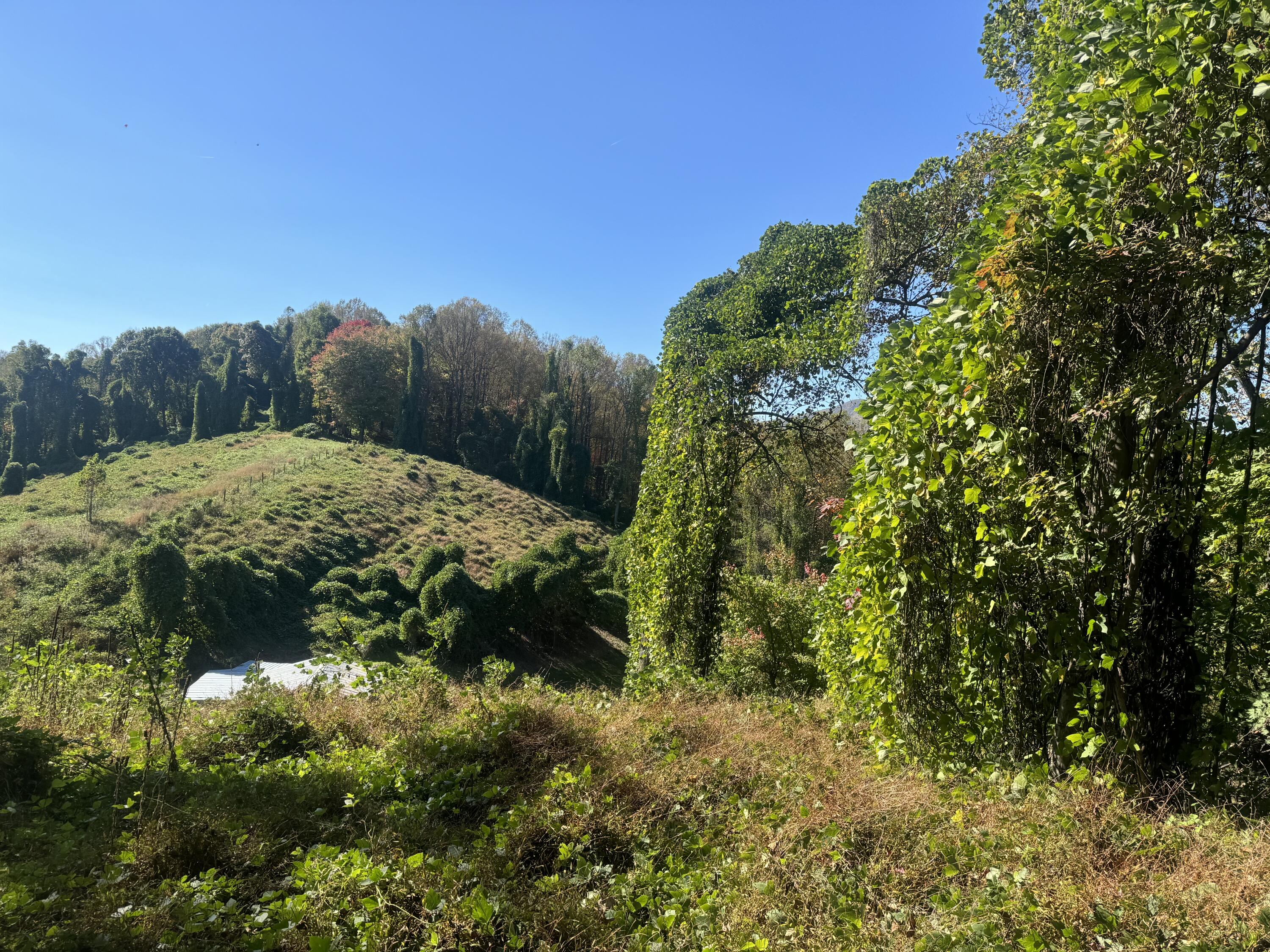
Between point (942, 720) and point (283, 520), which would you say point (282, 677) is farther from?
point (283, 520)

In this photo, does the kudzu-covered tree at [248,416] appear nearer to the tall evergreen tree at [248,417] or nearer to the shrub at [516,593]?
the tall evergreen tree at [248,417]

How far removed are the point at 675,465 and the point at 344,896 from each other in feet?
16.1

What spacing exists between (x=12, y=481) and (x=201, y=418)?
9.91 meters

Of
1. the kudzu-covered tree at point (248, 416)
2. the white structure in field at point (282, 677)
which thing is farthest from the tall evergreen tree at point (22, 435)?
the white structure in field at point (282, 677)

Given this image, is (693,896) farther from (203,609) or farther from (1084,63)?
(203,609)

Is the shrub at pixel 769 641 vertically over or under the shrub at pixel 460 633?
over

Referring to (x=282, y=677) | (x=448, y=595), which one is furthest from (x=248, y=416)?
(x=282, y=677)

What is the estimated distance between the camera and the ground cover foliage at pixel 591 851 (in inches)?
81.4

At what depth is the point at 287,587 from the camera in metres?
19.0

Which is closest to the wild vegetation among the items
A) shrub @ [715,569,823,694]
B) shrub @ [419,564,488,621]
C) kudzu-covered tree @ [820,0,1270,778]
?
kudzu-covered tree @ [820,0,1270,778]

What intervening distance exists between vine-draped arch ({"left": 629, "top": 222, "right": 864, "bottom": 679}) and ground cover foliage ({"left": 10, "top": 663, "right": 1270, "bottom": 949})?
2.30 m

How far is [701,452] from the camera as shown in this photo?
654 centimetres

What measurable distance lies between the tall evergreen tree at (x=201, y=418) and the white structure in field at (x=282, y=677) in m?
29.3

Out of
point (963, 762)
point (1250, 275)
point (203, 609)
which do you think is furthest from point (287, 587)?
point (1250, 275)
